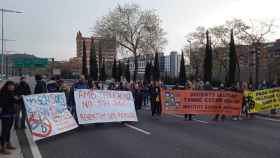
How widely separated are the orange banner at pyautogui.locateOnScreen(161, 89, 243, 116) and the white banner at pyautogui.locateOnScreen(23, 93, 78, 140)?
5513 mm

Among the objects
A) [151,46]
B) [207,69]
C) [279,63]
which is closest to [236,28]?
[279,63]

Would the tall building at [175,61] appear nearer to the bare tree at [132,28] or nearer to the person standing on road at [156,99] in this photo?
the bare tree at [132,28]

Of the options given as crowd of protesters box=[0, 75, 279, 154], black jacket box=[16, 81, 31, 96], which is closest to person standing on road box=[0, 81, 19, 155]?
crowd of protesters box=[0, 75, 279, 154]

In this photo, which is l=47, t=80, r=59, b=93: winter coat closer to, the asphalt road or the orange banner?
the asphalt road

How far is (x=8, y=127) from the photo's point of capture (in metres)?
8.44

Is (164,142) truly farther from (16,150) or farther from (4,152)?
(4,152)

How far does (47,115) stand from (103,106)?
3307 millimetres

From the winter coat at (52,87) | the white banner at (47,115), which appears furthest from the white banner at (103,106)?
the winter coat at (52,87)

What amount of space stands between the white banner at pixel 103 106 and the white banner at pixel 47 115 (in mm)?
959

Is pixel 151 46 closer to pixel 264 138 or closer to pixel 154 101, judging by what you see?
pixel 154 101

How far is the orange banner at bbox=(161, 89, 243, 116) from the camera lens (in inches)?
635

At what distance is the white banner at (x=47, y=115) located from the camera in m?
9.68

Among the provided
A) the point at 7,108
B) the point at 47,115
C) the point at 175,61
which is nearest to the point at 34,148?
the point at 7,108

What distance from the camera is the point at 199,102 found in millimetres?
16297
